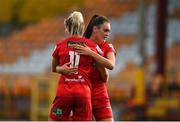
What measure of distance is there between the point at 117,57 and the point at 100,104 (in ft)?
76.0

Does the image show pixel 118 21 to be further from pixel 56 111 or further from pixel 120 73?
pixel 56 111

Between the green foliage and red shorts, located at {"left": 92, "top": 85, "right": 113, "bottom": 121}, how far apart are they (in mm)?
29633

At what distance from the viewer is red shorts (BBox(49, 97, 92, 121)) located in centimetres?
882

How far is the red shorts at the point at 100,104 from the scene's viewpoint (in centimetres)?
923

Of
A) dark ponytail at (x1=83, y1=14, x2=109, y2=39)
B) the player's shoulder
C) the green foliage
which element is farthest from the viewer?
the green foliage

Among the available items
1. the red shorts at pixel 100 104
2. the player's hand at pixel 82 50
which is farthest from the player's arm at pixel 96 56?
the red shorts at pixel 100 104

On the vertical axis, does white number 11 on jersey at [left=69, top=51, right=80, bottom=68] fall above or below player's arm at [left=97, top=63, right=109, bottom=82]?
above

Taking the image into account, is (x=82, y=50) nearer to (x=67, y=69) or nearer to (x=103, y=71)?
(x=67, y=69)

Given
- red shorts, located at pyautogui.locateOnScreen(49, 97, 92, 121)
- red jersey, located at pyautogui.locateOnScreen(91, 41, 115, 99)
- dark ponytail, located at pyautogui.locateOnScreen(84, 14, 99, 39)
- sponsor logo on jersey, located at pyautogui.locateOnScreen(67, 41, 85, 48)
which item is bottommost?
red shorts, located at pyautogui.locateOnScreen(49, 97, 92, 121)

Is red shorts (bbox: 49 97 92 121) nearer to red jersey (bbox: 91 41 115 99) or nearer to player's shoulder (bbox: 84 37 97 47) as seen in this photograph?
red jersey (bbox: 91 41 115 99)

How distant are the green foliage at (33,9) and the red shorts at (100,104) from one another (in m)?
29.6

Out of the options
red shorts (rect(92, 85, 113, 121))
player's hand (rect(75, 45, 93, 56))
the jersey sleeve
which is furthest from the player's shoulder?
A: red shorts (rect(92, 85, 113, 121))

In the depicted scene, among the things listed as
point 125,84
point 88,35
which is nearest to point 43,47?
point 125,84

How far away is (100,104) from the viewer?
926 cm
